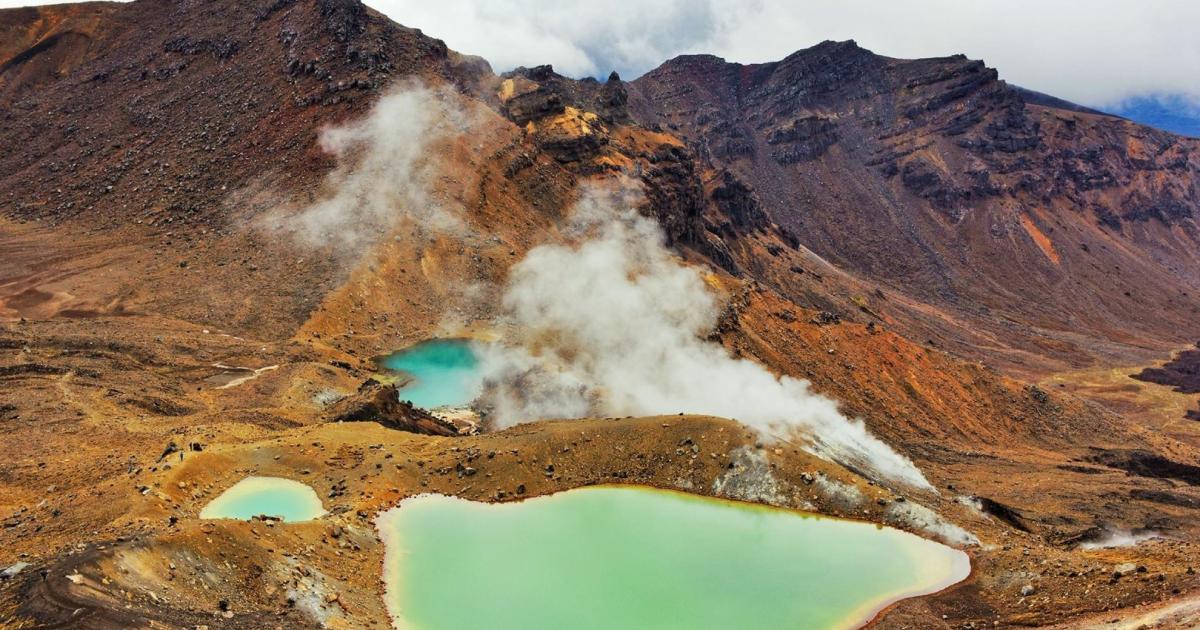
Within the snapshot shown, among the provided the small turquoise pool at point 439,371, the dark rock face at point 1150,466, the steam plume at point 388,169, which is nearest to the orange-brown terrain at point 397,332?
the dark rock face at point 1150,466

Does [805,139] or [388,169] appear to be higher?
[805,139]

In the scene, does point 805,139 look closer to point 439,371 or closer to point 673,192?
point 673,192

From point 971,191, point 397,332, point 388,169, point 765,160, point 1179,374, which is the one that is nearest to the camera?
point 397,332

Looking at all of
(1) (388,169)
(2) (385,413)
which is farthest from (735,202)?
(2) (385,413)

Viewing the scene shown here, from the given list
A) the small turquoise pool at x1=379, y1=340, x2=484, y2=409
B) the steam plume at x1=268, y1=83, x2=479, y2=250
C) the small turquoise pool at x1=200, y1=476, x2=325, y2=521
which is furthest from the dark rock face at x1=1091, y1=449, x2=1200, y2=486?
the steam plume at x1=268, y1=83, x2=479, y2=250

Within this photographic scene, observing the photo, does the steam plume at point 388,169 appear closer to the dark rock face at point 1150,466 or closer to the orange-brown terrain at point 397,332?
the orange-brown terrain at point 397,332

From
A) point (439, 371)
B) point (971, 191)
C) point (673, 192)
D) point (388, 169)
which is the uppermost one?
point (971, 191)
